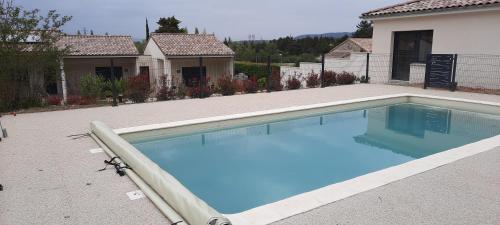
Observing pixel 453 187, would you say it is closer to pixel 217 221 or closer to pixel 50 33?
pixel 217 221

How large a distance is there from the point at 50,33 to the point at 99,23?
1788 centimetres

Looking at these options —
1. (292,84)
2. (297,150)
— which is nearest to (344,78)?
A: (292,84)

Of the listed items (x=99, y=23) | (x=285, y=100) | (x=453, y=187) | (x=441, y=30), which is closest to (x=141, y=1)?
(x=99, y=23)

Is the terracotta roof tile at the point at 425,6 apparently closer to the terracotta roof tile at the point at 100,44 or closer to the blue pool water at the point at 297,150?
the blue pool water at the point at 297,150

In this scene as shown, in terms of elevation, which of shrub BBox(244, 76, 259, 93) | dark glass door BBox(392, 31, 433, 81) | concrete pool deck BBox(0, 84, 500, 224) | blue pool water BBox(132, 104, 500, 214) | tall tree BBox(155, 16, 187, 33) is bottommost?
blue pool water BBox(132, 104, 500, 214)

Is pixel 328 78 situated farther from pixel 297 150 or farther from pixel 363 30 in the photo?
pixel 363 30

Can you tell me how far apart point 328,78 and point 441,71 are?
465 cm

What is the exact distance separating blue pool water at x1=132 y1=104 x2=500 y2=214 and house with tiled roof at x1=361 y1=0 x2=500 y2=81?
5.19 metres

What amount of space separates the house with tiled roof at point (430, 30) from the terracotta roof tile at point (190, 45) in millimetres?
15265

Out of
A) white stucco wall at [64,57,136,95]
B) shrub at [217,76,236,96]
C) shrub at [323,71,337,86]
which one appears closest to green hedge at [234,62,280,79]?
white stucco wall at [64,57,136,95]

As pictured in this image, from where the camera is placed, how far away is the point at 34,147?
21.7 feet

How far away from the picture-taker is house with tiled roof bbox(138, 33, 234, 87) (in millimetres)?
29781

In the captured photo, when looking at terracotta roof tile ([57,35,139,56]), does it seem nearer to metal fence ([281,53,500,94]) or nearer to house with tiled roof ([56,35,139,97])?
house with tiled roof ([56,35,139,97])

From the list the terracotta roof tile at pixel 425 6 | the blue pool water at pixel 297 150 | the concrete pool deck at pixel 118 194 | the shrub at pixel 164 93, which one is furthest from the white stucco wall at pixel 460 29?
the shrub at pixel 164 93
